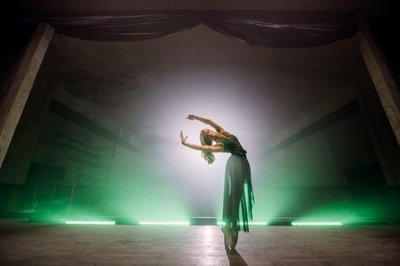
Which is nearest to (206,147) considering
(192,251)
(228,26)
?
(192,251)

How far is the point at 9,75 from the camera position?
307cm

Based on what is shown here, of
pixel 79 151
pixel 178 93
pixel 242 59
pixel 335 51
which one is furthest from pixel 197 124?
pixel 335 51

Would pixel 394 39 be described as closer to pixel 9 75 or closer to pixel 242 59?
A: pixel 242 59

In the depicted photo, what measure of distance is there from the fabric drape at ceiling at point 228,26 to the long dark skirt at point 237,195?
8.34 ft

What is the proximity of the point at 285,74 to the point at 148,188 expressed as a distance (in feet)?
20.0

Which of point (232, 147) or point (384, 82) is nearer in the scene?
point (232, 147)

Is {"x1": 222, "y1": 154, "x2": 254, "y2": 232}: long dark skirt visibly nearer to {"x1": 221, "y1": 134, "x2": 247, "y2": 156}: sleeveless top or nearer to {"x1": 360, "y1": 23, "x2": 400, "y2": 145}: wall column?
{"x1": 221, "y1": 134, "x2": 247, "y2": 156}: sleeveless top

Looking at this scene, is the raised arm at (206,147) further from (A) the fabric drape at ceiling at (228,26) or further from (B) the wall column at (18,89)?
(B) the wall column at (18,89)

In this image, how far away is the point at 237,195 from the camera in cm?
215

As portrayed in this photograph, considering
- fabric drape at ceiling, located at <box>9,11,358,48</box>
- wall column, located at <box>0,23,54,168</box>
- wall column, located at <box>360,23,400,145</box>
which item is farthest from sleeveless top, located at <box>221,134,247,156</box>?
wall column, located at <box>0,23,54,168</box>

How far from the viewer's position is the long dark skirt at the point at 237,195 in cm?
208

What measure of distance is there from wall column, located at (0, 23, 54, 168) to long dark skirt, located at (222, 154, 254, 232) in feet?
10.8

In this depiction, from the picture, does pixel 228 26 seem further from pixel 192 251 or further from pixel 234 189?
pixel 192 251

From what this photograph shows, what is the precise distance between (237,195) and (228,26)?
10.4 feet
